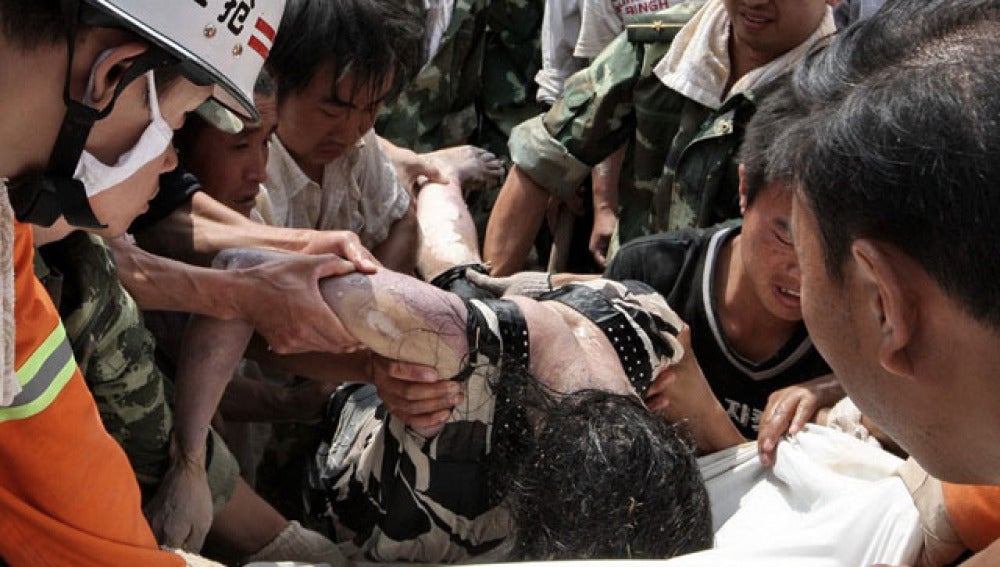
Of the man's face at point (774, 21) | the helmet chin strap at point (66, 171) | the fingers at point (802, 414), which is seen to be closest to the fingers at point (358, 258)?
the helmet chin strap at point (66, 171)

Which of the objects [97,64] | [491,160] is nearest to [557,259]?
[491,160]

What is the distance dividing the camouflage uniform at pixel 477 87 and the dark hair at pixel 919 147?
3.64 m

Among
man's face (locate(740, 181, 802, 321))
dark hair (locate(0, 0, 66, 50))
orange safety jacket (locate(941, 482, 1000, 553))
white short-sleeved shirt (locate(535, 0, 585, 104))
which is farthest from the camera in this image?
white short-sleeved shirt (locate(535, 0, 585, 104))

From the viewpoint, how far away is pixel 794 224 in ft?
5.84

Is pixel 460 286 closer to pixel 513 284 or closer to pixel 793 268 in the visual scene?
pixel 513 284

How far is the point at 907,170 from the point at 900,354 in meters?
0.23

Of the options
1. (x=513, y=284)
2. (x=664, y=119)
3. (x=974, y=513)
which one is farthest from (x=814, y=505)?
(x=664, y=119)

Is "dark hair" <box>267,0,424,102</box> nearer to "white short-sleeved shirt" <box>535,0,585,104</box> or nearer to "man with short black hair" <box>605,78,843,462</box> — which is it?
"man with short black hair" <box>605,78,843,462</box>

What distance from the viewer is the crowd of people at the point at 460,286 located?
5.40 feet

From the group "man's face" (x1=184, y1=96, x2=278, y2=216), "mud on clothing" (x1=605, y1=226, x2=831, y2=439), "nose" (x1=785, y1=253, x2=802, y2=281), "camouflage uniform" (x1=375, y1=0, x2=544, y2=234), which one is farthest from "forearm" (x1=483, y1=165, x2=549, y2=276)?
"man's face" (x1=184, y1=96, x2=278, y2=216)

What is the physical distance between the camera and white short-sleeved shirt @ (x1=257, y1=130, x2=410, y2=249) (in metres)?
3.60

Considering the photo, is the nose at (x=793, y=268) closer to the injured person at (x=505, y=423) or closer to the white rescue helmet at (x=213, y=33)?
the injured person at (x=505, y=423)

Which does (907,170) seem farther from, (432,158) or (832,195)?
(432,158)

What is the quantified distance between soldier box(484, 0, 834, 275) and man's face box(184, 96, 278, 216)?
1.32 m
